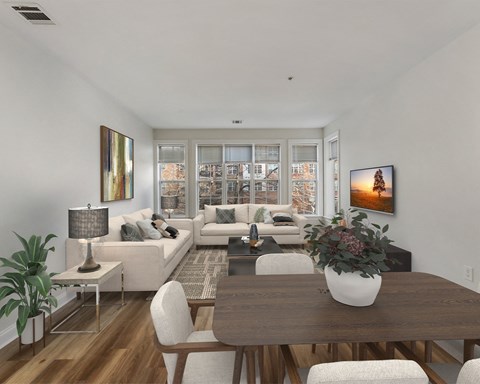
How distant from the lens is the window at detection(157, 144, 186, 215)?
6.91m

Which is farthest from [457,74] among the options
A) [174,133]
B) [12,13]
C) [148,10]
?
[174,133]

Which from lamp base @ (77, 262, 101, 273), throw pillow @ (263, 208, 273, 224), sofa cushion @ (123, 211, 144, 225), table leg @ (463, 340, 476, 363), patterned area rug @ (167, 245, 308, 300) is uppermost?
sofa cushion @ (123, 211, 144, 225)

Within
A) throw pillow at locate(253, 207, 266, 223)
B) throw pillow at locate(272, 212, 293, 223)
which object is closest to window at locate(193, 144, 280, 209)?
throw pillow at locate(253, 207, 266, 223)

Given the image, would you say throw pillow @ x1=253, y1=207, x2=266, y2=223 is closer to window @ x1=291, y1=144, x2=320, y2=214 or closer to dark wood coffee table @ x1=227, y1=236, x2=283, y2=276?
window @ x1=291, y1=144, x2=320, y2=214

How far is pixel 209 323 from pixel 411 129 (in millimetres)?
3302

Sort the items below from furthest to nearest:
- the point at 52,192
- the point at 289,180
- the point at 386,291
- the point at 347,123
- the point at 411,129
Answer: the point at 289,180 → the point at 347,123 → the point at 411,129 → the point at 52,192 → the point at 386,291

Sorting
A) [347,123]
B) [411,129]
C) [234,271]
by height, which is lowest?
[234,271]

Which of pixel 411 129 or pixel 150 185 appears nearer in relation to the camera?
pixel 411 129

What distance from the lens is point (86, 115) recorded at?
3.61 m

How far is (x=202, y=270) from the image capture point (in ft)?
13.5

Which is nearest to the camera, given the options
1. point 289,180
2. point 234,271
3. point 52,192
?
point 52,192

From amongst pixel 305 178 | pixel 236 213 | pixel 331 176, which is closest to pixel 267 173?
pixel 305 178

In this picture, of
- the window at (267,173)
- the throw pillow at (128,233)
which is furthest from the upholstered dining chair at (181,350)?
the window at (267,173)

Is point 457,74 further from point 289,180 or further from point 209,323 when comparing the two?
point 289,180
